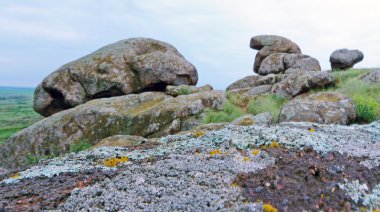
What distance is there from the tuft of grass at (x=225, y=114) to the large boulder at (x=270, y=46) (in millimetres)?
19635

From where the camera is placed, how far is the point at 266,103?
66.3ft

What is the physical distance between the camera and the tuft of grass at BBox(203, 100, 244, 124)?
1810 centimetres

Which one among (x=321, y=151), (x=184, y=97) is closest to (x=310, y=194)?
(x=321, y=151)

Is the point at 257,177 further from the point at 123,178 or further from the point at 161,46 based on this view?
the point at 161,46

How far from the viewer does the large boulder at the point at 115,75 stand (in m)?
25.7

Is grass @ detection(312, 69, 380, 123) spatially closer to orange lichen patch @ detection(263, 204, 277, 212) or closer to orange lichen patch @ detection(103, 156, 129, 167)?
orange lichen patch @ detection(103, 156, 129, 167)

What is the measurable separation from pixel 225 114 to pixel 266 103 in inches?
110

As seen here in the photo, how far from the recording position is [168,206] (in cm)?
475

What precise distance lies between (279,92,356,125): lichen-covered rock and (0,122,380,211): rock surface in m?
5.30

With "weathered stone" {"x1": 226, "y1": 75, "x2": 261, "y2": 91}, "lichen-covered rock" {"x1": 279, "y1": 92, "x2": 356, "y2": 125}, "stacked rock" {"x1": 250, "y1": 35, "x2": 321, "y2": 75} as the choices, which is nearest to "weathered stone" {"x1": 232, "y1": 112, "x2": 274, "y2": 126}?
"lichen-covered rock" {"x1": 279, "y1": 92, "x2": 356, "y2": 125}

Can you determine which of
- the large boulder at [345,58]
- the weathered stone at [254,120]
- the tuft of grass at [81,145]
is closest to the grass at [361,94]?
the weathered stone at [254,120]

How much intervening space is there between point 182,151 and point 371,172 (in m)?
3.34

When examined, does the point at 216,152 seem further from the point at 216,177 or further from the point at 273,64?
the point at 273,64

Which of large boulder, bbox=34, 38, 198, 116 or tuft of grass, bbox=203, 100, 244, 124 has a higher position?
large boulder, bbox=34, 38, 198, 116
